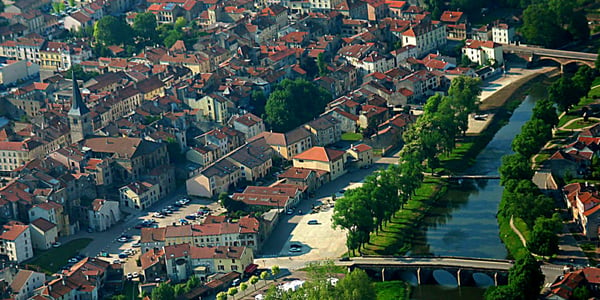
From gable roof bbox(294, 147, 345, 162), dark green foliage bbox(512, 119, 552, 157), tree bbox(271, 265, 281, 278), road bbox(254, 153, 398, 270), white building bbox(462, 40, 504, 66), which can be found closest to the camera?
tree bbox(271, 265, 281, 278)

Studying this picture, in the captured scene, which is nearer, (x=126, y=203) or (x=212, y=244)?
(x=212, y=244)

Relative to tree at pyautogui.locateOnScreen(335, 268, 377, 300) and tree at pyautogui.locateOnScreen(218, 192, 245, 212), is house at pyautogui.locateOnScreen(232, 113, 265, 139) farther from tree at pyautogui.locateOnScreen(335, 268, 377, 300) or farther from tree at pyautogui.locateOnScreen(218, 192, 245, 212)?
tree at pyautogui.locateOnScreen(335, 268, 377, 300)

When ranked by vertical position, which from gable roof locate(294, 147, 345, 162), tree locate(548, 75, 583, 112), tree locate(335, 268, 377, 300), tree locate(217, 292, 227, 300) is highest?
tree locate(548, 75, 583, 112)

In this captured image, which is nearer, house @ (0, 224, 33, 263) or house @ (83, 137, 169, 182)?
house @ (0, 224, 33, 263)

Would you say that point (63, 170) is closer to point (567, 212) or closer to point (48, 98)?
point (48, 98)

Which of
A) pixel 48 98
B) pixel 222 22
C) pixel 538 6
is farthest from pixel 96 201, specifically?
pixel 538 6

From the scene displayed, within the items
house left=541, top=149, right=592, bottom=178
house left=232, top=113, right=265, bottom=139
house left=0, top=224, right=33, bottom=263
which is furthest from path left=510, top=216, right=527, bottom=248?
house left=0, top=224, right=33, bottom=263

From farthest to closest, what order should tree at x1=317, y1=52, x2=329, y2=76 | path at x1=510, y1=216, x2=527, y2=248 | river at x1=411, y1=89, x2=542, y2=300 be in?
tree at x1=317, y1=52, x2=329, y2=76 → path at x1=510, y1=216, x2=527, y2=248 → river at x1=411, y1=89, x2=542, y2=300
